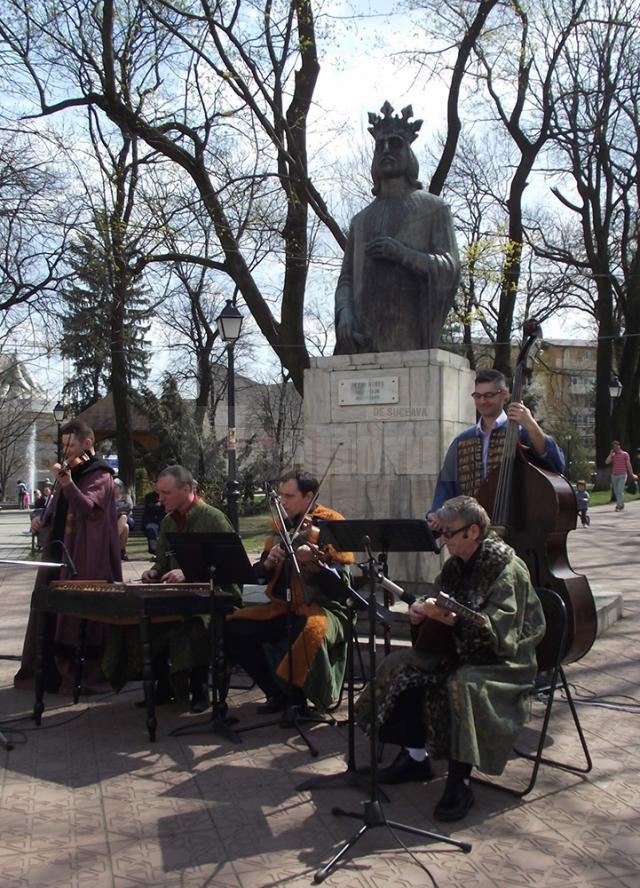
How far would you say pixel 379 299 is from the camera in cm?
707

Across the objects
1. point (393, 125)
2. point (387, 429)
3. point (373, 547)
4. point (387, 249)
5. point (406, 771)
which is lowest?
point (406, 771)

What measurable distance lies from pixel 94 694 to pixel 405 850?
3.29 meters

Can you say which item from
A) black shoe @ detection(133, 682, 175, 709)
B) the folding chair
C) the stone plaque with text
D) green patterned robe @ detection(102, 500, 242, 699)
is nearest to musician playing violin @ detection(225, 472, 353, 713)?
green patterned robe @ detection(102, 500, 242, 699)

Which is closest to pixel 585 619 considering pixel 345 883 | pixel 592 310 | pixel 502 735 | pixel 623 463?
pixel 502 735

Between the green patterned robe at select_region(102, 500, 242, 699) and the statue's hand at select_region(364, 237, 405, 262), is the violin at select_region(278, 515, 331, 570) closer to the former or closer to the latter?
the green patterned robe at select_region(102, 500, 242, 699)

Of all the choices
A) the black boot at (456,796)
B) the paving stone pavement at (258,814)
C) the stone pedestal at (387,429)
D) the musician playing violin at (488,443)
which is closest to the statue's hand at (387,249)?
the stone pedestal at (387,429)

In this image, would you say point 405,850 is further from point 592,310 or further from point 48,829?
point 592,310

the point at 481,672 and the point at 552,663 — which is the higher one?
the point at 481,672

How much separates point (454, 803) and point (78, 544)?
3.48 meters

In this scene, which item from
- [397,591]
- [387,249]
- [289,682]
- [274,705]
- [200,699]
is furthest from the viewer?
[387,249]

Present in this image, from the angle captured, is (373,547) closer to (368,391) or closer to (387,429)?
(387,429)

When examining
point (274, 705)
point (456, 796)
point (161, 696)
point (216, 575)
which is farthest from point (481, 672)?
point (161, 696)

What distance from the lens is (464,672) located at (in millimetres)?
3879

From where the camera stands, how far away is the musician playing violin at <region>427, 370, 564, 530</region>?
4992 mm
